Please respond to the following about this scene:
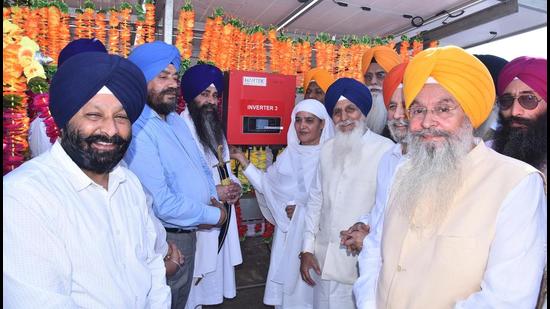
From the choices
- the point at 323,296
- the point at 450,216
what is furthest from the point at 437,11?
the point at 450,216

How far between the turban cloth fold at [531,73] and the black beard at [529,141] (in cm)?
13

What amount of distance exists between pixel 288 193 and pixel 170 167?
4.39 ft

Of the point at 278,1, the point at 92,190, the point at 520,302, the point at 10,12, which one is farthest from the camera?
the point at 278,1

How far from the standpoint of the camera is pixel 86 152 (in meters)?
1.44

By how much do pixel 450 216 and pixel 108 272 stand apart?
1.25 meters

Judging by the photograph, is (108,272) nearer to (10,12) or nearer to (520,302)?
(520,302)

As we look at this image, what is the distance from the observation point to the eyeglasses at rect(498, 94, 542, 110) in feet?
6.42

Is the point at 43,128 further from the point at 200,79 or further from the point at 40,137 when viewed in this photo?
the point at 200,79

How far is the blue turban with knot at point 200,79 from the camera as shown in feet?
12.1

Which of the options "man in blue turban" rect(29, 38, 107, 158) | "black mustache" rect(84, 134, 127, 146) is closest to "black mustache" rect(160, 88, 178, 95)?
"man in blue turban" rect(29, 38, 107, 158)

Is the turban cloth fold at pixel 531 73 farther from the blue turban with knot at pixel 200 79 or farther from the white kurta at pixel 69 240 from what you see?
the blue turban with knot at pixel 200 79

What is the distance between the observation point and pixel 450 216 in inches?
58.5

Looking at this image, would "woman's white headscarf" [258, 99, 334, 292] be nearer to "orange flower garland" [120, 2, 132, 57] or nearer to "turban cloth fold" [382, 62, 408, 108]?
"turban cloth fold" [382, 62, 408, 108]

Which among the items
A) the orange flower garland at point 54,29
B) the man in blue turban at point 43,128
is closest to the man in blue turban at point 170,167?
the man in blue turban at point 43,128
